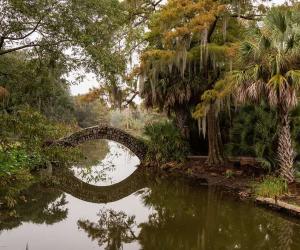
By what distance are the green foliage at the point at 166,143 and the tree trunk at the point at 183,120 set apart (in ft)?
1.18

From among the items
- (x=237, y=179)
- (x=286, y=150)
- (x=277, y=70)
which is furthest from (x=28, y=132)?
(x=237, y=179)

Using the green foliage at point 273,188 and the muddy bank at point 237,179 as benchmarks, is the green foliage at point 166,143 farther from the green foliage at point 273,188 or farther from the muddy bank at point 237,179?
the green foliage at point 273,188

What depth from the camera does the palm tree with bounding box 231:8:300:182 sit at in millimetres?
13938

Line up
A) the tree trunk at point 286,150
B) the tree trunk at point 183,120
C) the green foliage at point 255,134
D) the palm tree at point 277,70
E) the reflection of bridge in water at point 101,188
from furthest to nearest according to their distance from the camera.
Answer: the tree trunk at point 183,120
the green foliage at point 255,134
the reflection of bridge in water at point 101,188
the tree trunk at point 286,150
the palm tree at point 277,70

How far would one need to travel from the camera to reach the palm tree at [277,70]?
13.9 meters

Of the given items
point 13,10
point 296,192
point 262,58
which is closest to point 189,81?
point 262,58

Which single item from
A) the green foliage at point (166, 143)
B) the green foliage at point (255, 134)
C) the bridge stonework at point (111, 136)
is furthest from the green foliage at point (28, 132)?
the bridge stonework at point (111, 136)

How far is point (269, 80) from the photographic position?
1414cm

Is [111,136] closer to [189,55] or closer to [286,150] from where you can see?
[189,55]

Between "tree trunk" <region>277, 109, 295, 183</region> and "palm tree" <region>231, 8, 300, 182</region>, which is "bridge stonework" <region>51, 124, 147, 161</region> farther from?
"tree trunk" <region>277, 109, 295, 183</region>

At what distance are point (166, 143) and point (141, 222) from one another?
37.5ft

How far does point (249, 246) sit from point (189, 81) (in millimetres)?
13071

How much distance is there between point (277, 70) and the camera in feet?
46.0

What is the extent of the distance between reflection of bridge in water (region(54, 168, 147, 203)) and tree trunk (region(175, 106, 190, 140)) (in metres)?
3.75
